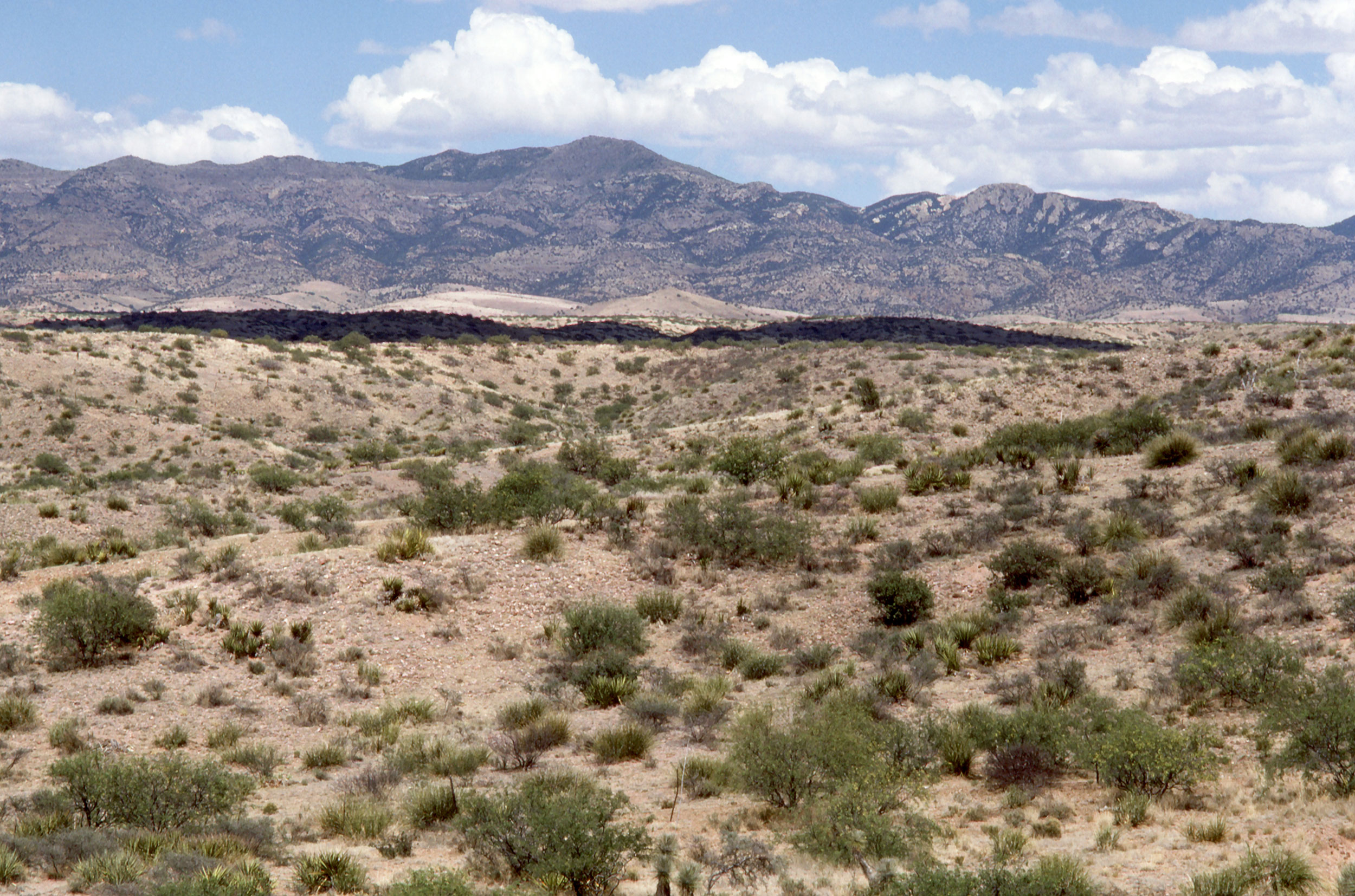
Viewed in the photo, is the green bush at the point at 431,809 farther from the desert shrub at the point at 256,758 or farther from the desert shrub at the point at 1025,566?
the desert shrub at the point at 1025,566

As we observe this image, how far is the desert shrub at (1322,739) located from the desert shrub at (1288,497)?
27.9ft

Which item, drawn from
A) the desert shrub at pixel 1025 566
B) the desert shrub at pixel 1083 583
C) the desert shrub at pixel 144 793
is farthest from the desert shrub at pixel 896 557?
the desert shrub at pixel 144 793

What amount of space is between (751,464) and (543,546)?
7623 millimetres

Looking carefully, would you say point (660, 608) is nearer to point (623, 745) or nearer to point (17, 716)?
point (623, 745)

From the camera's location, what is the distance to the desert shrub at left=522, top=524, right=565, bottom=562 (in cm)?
1892

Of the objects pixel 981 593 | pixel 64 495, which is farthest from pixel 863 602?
pixel 64 495

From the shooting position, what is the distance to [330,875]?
8156mm

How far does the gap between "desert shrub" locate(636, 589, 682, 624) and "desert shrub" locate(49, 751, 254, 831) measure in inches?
324

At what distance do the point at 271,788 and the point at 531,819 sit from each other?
14.1ft

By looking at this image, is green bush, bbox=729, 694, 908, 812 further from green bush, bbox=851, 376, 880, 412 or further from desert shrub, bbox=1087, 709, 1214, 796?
green bush, bbox=851, 376, 880, 412

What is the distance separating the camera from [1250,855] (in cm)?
780

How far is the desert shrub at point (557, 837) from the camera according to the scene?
318 inches

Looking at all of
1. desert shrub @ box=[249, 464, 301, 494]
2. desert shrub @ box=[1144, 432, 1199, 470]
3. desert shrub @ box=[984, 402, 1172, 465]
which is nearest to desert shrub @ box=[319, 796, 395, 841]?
desert shrub @ box=[984, 402, 1172, 465]

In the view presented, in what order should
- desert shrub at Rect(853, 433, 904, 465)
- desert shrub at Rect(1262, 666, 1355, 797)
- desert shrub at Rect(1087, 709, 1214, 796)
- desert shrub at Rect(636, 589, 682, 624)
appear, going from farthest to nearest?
desert shrub at Rect(853, 433, 904, 465) < desert shrub at Rect(636, 589, 682, 624) < desert shrub at Rect(1087, 709, 1214, 796) < desert shrub at Rect(1262, 666, 1355, 797)
